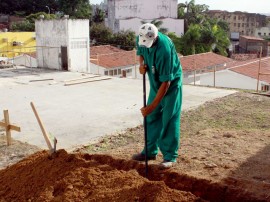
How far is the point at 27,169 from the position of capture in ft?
15.9

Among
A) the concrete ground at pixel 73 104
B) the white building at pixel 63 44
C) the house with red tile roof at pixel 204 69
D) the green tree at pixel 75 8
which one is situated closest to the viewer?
the concrete ground at pixel 73 104

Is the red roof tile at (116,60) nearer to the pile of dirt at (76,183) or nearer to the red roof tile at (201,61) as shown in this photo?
the red roof tile at (201,61)

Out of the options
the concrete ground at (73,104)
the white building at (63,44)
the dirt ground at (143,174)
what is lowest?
the concrete ground at (73,104)

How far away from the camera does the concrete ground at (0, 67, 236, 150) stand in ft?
25.8

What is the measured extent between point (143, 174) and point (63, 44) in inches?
546

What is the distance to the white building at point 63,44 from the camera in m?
17.5

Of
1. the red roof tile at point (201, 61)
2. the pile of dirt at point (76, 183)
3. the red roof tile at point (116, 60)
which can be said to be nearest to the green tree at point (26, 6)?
the red roof tile at point (116, 60)

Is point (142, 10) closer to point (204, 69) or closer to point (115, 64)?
point (204, 69)

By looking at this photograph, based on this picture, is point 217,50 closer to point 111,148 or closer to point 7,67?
point 7,67

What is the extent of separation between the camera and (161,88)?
4.33 metres

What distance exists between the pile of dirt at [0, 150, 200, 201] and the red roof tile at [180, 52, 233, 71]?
19.6m

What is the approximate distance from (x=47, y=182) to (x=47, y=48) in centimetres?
1466

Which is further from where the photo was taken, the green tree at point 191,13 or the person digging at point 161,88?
the green tree at point 191,13

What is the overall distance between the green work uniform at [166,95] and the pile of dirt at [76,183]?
446 mm
